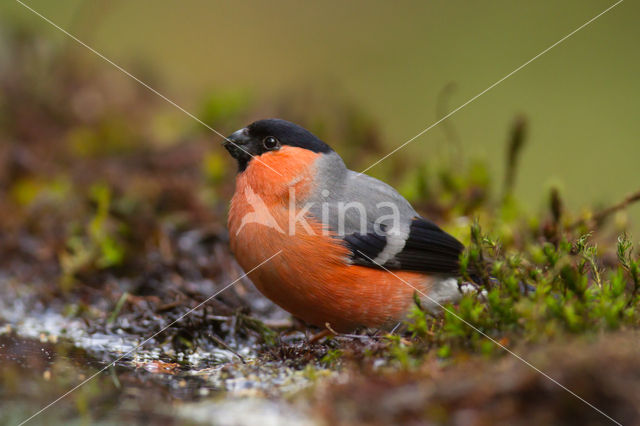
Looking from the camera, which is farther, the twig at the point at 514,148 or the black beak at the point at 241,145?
the twig at the point at 514,148

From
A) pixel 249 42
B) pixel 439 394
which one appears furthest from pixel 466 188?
pixel 249 42

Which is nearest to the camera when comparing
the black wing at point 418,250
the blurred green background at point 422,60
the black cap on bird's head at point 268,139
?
the black wing at point 418,250

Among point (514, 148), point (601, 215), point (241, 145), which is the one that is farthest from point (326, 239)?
point (514, 148)

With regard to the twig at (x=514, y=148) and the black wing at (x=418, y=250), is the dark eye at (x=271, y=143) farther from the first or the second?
the twig at (x=514, y=148)

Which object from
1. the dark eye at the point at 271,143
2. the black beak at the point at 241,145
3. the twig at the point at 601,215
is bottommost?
the black beak at the point at 241,145

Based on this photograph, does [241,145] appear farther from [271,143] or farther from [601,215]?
[601,215]

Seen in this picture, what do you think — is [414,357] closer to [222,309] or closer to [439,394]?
[439,394]

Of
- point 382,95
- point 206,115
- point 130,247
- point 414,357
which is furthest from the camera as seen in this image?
point 382,95

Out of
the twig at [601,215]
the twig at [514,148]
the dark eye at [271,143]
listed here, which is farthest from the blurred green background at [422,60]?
the dark eye at [271,143]
